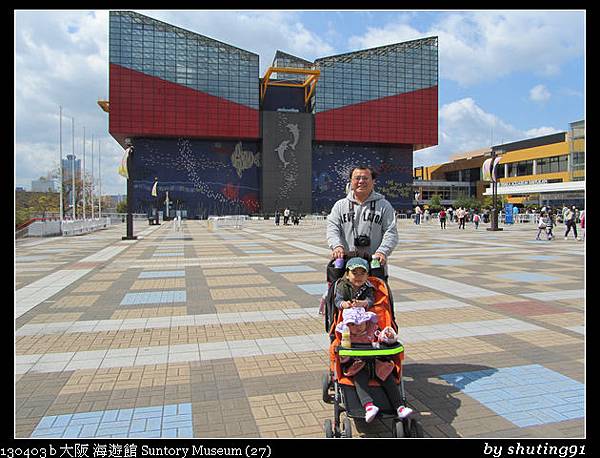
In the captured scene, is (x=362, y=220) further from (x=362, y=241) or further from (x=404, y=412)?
(x=404, y=412)

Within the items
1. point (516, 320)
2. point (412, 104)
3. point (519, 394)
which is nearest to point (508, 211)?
point (412, 104)

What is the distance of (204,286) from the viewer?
10.3 meters

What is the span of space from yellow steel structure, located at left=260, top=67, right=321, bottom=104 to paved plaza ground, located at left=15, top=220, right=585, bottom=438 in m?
68.0

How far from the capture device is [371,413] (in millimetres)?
3328

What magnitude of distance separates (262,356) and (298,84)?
8207cm

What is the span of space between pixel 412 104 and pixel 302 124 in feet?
61.1

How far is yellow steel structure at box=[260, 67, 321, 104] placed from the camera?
2933 inches

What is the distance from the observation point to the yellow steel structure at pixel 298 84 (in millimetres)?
74500

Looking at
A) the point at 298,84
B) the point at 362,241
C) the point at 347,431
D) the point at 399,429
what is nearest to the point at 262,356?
the point at 362,241

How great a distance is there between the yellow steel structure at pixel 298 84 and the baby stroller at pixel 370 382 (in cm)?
7385

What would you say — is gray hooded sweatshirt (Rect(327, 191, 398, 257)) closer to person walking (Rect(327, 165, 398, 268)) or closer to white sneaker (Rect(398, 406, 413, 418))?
person walking (Rect(327, 165, 398, 268))

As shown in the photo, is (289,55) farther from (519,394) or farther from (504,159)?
(519,394)

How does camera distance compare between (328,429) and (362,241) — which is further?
(362,241)

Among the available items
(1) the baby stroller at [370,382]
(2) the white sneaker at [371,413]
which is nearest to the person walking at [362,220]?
(1) the baby stroller at [370,382]
